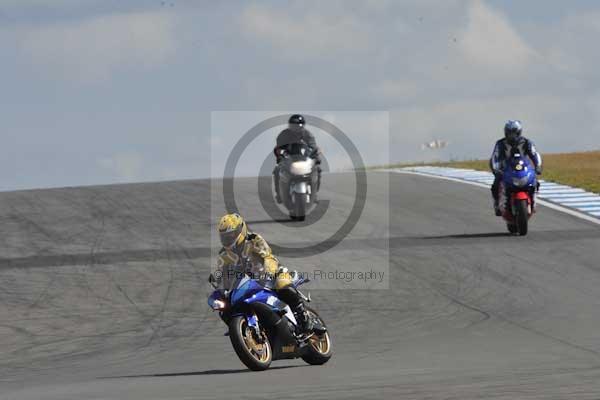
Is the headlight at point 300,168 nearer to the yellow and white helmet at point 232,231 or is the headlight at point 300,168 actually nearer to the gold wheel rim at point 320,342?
the gold wheel rim at point 320,342

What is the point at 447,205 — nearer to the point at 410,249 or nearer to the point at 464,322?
the point at 410,249

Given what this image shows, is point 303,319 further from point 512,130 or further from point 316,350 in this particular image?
point 512,130

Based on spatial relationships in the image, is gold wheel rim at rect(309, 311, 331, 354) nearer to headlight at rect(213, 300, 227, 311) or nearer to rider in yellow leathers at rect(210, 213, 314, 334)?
rider in yellow leathers at rect(210, 213, 314, 334)

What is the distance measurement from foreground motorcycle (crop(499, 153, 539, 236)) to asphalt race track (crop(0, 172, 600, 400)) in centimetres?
40

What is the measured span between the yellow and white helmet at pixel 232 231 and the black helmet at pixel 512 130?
12701mm

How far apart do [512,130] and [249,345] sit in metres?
13.2

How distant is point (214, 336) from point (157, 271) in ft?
15.1

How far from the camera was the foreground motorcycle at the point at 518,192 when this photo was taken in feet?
73.7

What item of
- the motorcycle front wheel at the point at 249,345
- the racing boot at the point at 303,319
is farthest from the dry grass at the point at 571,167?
the motorcycle front wheel at the point at 249,345

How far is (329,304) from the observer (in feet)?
54.1

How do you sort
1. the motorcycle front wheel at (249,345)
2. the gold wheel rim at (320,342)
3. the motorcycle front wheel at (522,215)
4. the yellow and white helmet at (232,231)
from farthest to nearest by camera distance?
1. the motorcycle front wheel at (522,215)
2. the gold wheel rim at (320,342)
3. the yellow and white helmet at (232,231)
4. the motorcycle front wheel at (249,345)

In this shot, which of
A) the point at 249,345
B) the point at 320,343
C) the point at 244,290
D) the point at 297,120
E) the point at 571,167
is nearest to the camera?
the point at 249,345

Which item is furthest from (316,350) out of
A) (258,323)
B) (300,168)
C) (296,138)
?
(296,138)

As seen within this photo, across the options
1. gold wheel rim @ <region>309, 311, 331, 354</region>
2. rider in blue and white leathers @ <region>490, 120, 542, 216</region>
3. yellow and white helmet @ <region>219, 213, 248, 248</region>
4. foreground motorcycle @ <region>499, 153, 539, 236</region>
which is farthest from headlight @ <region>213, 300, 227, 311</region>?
rider in blue and white leathers @ <region>490, 120, 542, 216</region>
